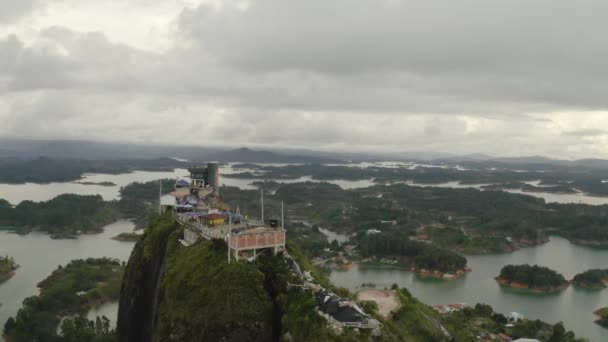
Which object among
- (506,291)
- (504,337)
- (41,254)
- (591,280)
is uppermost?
(504,337)

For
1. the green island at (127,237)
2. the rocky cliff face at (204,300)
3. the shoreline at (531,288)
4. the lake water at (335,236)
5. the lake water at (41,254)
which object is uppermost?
the rocky cliff face at (204,300)

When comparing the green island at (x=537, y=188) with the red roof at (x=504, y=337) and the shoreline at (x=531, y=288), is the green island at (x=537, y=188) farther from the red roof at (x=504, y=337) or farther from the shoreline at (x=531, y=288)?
the red roof at (x=504, y=337)

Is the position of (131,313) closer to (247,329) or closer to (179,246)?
(179,246)

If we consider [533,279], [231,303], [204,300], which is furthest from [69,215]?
[231,303]

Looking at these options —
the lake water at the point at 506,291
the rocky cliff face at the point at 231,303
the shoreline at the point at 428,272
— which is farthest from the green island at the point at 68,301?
the shoreline at the point at 428,272

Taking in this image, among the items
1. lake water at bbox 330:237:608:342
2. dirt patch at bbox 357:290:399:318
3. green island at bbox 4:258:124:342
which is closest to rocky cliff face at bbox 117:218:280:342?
dirt patch at bbox 357:290:399:318

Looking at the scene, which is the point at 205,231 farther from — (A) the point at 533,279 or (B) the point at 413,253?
(B) the point at 413,253
